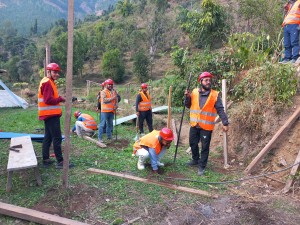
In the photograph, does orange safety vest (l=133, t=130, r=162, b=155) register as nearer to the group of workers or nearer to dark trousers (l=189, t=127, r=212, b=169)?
the group of workers

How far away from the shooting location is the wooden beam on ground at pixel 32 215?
12.1 ft

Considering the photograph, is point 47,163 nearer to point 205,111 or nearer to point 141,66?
point 205,111

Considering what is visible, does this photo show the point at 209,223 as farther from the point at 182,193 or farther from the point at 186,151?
the point at 186,151

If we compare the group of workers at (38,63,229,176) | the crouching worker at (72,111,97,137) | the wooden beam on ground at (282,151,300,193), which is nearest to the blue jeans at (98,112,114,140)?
the crouching worker at (72,111,97,137)

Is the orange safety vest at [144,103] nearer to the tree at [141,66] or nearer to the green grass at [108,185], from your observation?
the green grass at [108,185]

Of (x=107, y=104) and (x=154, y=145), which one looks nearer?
(x=154, y=145)

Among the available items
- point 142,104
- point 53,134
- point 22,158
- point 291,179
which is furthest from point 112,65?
point 291,179

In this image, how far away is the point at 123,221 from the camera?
153 inches

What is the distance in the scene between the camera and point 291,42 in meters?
7.48

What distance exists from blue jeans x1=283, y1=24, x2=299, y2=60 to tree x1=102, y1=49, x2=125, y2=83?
21.0 meters

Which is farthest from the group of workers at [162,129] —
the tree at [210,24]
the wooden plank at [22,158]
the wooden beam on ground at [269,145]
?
the tree at [210,24]

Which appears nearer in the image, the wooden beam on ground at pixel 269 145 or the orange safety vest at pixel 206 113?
the orange safety vest at pixel 206 113

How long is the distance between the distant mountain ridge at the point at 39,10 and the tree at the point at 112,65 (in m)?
76.0

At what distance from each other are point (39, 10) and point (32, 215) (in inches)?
5241
